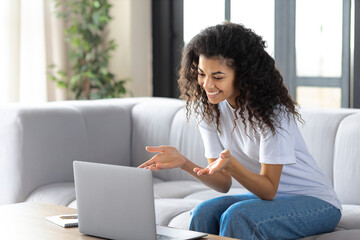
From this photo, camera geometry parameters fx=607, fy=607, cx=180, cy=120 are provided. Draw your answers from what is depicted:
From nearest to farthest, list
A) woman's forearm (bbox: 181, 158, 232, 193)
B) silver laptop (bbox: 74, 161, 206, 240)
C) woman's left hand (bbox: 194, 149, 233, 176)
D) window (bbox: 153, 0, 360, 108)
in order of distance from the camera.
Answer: silver laptop (bbox: 74, 161, 206, 240) < woman's left hand (bbox: 194, 149, 233, 176) < woman's forearm (bbox: 181, 158, 232, 193) < window (bbox: 153, 0, 360, 108)

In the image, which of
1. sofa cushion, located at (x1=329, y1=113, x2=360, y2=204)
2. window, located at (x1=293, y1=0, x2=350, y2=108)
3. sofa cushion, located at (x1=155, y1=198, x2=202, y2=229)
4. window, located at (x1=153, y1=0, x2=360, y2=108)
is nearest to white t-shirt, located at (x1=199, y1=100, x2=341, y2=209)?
sofa cushion, located at (x1=155, y1=198, x2=202, y2=229)

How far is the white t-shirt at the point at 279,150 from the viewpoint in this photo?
75.0 inches

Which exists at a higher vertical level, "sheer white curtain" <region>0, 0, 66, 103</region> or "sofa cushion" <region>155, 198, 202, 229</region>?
"sheer white curtain" <region>0, 0, 66, 103</region>

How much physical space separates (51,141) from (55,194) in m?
0.31

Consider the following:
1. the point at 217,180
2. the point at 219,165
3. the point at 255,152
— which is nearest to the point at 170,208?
the point at 217,180

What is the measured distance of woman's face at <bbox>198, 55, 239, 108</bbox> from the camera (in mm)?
1924

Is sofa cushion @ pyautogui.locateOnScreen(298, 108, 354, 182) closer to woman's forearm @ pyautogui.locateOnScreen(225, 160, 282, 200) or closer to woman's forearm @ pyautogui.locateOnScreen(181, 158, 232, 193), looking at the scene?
woman's forearm @ pyautogui.locateOnScreen(181, 158, 232, 193)

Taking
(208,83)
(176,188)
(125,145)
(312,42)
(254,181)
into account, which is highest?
(312,42)

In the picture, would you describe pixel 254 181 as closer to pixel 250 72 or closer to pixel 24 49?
pixel 250 72

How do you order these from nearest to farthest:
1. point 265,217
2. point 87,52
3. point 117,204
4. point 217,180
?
point 117,204 → point 265,217 → point 217,180 → point 87,52

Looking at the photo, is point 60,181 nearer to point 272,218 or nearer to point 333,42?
point 272,218

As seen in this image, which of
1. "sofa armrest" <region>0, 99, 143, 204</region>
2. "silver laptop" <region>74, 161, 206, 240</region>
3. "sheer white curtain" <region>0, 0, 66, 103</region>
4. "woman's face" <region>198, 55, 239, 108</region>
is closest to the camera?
"silver laptop" <region>74, 161, 206, 240</region>

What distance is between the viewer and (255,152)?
201 centimetres

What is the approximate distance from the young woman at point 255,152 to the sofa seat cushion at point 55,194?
98cm
